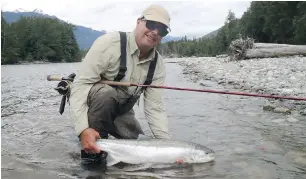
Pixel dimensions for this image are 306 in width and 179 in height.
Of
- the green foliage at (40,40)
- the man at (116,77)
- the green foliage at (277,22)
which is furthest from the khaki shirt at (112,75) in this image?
the green foliage at (40,40)

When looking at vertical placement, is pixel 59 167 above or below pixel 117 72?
below

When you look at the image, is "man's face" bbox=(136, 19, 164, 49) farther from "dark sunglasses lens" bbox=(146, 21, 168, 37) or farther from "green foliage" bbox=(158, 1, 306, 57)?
"green foliage" bbox=(158, 1, 306, 57)

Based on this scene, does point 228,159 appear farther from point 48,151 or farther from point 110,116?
point 48,151

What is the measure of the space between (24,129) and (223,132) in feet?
11.3

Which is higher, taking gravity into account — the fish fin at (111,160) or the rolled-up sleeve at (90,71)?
the rolled-up sleeve at (90,71)

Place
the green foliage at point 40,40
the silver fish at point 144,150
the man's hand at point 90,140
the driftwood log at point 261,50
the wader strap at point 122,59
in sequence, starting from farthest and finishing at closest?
the green foliage at point 40,40
the driftwood log at point 261,50
the wader strap at point 122,59
the silver fish at point 144,150
the man's hand at point 90,140

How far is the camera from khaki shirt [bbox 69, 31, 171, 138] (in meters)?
3.97

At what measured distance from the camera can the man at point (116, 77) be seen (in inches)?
154

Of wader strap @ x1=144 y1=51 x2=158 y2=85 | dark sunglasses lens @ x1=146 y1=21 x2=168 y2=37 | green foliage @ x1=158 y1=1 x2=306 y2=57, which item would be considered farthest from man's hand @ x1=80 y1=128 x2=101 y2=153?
green foliage @ x1=158 y1=1 x2=306 y2=57

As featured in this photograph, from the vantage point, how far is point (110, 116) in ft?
14.0

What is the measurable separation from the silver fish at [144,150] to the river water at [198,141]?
12cm

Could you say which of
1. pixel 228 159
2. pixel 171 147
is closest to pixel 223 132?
pixel 228 159

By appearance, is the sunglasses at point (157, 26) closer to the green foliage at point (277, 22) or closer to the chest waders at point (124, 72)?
the chest waders at point (124, 72)

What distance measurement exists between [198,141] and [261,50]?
63.9 feet
